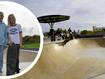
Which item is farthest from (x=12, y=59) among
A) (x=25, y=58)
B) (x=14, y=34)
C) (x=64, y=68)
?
(x=64, y=68)

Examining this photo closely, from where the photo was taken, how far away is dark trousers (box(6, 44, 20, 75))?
6605 millimetres

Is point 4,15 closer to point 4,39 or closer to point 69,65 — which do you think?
point 4,39

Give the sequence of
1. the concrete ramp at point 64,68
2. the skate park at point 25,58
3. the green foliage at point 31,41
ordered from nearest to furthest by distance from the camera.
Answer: the green foliage at point 31,41
the skate park at point 25,58
the concrete ramp at point 64,68

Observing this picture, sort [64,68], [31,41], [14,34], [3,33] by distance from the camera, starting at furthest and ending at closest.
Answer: [64,68] < [14,34] < [3,33] < [31,41]

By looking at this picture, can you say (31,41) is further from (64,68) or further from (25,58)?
(64,68)

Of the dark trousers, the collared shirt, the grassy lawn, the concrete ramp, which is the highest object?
the collared shirt

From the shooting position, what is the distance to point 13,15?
648 cm

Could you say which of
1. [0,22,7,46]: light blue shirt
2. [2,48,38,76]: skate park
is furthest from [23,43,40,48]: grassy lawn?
[0,22,7,46]: light blue shirt

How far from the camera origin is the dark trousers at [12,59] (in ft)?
21.7

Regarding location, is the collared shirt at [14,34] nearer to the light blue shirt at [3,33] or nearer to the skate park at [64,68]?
the light blue shirt at [3,33]

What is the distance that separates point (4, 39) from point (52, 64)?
3167 mm

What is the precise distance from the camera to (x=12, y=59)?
663 cm

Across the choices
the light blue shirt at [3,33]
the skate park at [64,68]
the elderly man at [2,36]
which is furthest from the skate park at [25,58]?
the skate park at [64,68]

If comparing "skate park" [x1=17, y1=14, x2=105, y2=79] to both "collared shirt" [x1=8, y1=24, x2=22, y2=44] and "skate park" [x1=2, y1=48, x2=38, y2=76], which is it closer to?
"skate park" [x1=2, y1=48, x2=38, y2=76]
